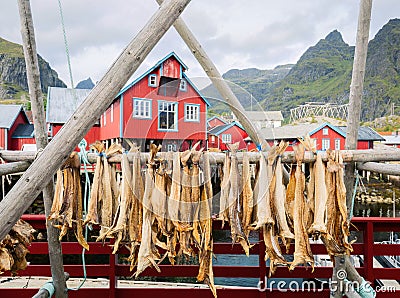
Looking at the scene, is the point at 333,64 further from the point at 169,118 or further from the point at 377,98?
the point at 169,118

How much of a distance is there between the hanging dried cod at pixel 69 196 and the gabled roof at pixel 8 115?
23119 mm

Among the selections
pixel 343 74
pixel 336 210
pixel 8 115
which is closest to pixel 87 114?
pixel 336 210

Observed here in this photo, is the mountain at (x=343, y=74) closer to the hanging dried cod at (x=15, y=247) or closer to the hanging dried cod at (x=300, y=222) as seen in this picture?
the hanging dried cod at (x=300, y=222)

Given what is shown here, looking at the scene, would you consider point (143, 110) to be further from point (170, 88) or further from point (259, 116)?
point (259, 116)

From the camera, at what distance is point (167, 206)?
1929 millimetres

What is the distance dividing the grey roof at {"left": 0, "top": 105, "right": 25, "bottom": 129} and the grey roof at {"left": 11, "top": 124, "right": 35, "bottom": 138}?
1.05 m

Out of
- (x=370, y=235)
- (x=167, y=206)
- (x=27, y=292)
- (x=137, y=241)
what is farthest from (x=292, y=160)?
(x=27, y=292)

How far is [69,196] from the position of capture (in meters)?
2.02

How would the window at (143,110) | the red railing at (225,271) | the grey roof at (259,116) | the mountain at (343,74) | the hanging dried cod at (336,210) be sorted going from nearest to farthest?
the hanging dried cod at (336,210)
the window at (143,110)
the grey roof at (259,116)
the red railing at (225,271)
the mountain at (343,74)

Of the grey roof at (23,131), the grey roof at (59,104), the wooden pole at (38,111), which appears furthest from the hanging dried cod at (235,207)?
the grey roof at (23,131)

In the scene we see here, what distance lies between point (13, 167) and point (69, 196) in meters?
0.35

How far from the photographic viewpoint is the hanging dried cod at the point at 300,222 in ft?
6.16

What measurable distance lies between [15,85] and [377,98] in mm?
74395

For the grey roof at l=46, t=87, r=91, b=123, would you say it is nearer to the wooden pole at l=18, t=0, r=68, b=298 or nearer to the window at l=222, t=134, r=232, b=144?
the wooden pole at l=18, t=0, r=68, b=298
